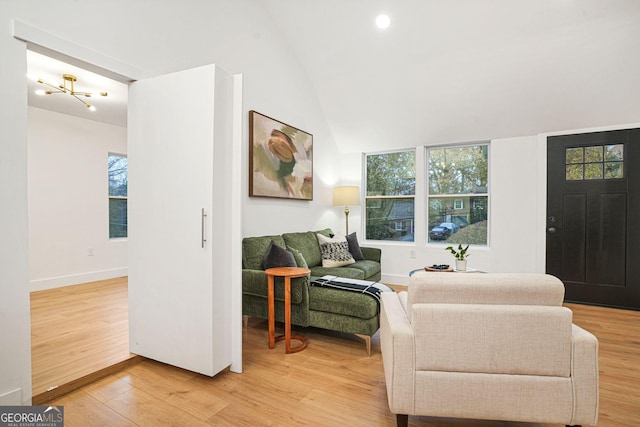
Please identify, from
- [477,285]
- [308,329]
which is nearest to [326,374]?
[308,329]

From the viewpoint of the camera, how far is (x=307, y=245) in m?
4.05

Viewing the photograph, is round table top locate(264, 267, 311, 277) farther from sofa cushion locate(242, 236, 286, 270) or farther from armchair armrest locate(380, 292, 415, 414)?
armchair armrest locate(380, 292, 415, 414)

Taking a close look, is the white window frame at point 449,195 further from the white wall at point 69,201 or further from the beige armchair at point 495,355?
the white wall at point 69,201

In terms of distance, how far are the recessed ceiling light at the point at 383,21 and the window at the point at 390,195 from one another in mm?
2010

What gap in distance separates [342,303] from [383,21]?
3094mm

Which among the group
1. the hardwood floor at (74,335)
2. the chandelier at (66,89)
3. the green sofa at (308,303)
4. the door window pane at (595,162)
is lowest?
the hardwood floor at (74,335)

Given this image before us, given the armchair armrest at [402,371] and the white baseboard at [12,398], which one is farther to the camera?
the white baseboard at [12,398]

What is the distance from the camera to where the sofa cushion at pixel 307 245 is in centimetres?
388

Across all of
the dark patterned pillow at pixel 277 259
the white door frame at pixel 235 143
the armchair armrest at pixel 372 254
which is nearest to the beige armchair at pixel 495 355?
the white door frame at pixel 235 143

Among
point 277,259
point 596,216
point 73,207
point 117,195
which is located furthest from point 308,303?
point 117,195

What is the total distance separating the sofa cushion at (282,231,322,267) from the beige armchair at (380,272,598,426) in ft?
7.84

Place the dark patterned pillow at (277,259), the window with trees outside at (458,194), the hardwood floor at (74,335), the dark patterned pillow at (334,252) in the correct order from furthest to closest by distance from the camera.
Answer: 1. the window with trees outside at (458,194)
2. the dark patterned pillow at (334,252)
3. the dark patterned pillow at (277,259)
4. the hardwood floor at (74,335)

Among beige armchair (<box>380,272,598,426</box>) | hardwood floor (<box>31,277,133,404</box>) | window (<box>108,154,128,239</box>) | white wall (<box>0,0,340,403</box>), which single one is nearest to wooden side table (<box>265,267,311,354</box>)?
white wall (<box>0,0,340,403</box>)

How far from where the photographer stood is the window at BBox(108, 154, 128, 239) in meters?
5.32
